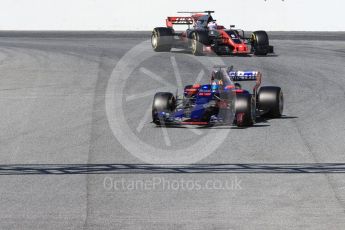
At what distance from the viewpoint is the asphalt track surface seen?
1082 cm

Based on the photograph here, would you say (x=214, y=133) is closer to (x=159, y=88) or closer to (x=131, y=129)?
(x=131, y=129)

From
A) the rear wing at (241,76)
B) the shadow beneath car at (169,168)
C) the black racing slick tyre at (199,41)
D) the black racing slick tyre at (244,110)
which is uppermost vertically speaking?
the black racing slick tyre at (199,41)

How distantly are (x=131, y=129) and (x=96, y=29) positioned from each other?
3936 centimetres

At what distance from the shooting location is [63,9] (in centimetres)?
5638

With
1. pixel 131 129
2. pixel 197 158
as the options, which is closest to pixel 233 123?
pixel 131 129

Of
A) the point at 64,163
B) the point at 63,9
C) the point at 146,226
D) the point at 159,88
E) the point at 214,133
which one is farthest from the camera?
the point at 63,9

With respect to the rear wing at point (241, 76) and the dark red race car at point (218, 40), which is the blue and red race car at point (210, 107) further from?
the dark red race car at point (218, 40)

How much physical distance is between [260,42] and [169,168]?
2113 cm

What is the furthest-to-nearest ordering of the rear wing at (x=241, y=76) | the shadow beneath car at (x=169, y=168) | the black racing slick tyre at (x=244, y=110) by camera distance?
the rear wing at (x=241, y=76)
the black racing slick tyre at (x=244, y=110)
the shadow beneath car at (x=169, y=168)

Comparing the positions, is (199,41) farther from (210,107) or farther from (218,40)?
(210,107)

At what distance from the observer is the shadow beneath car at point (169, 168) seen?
1363 centimetres

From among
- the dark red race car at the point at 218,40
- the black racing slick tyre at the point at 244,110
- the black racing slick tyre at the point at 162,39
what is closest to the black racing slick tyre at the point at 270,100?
the black racing slick tyre at the point at 244,110

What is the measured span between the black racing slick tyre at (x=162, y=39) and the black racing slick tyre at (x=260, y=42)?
3714mm

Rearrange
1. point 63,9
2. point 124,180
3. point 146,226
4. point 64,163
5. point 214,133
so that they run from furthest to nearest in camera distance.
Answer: point 63,9, point 214,133, point 64,163, point 124,180, point 146,226
